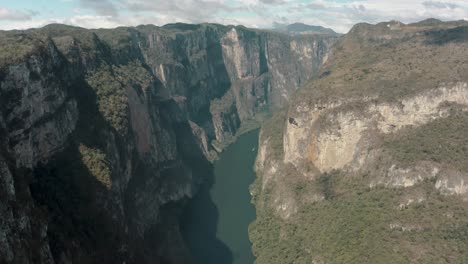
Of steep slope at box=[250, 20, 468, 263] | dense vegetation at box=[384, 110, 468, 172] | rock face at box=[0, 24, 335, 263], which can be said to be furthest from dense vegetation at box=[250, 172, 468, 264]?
rock face at box=[0, 24, 335, 263]

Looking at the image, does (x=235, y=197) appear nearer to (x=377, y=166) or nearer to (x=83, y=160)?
(x=377, y=166)

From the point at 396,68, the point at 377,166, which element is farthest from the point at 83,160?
the point at 396,68

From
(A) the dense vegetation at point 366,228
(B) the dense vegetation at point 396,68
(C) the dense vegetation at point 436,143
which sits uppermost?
(B) the dense vegetation at point 396,68

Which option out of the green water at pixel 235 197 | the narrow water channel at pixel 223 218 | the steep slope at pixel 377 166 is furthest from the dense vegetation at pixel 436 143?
the narrow water channel at pixel 223 218

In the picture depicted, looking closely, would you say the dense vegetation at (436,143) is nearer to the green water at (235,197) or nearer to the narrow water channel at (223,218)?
the green water at (235,197)

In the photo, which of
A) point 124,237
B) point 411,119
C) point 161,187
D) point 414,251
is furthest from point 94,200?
point 411,119

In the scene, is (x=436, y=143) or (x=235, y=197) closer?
(x=436, y=143)

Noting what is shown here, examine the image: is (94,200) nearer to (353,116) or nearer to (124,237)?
(124,237)
